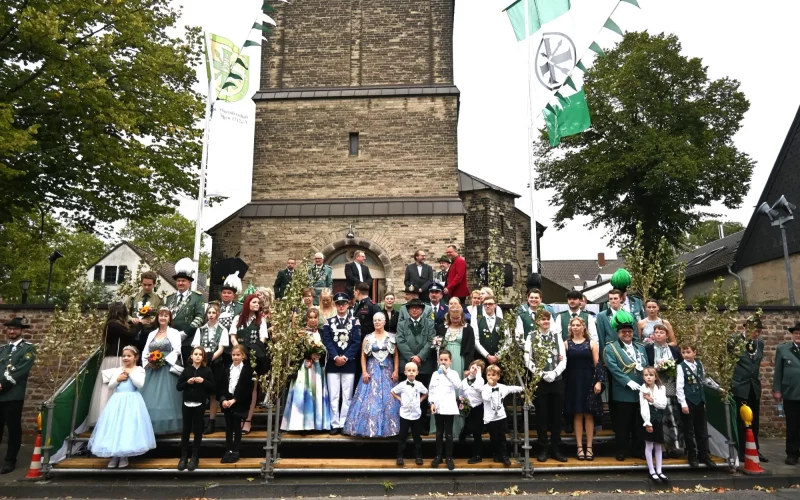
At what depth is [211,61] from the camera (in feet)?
42.6

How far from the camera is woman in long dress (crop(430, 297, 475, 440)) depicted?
7.01m

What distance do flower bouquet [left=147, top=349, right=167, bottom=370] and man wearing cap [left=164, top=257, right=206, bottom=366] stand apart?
22.3 inches

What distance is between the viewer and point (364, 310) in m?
7.70

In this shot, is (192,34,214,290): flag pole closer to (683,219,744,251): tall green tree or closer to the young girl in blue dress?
the young girl in blue dress

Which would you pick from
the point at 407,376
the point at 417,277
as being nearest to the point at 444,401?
the point at 407,376

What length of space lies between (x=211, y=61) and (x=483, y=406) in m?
10.6

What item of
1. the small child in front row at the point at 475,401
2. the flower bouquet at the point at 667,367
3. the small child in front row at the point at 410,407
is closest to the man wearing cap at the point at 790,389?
the flower bouquet at the point at 667,367

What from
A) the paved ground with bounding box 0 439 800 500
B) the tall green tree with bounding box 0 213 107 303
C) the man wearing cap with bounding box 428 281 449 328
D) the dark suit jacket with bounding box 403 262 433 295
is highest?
the tall green tree with bounding box 0 213 107 303

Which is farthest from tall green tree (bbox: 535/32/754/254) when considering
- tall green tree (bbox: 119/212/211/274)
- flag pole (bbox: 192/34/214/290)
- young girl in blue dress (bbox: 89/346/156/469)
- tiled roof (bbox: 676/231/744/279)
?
tall green tree (bbox: 119/212/211/274)

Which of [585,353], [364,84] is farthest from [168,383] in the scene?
[364,84]

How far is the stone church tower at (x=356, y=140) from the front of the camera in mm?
15609

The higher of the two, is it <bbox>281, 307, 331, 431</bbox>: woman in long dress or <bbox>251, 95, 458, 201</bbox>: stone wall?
<bbox>251, 95, 458, 201</bbox>: stone wall

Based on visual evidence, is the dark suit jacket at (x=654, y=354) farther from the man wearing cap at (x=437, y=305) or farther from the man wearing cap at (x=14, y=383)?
the man wearing cap at (x=14, y=383)

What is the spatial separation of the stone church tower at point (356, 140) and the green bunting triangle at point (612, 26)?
19.6ft
